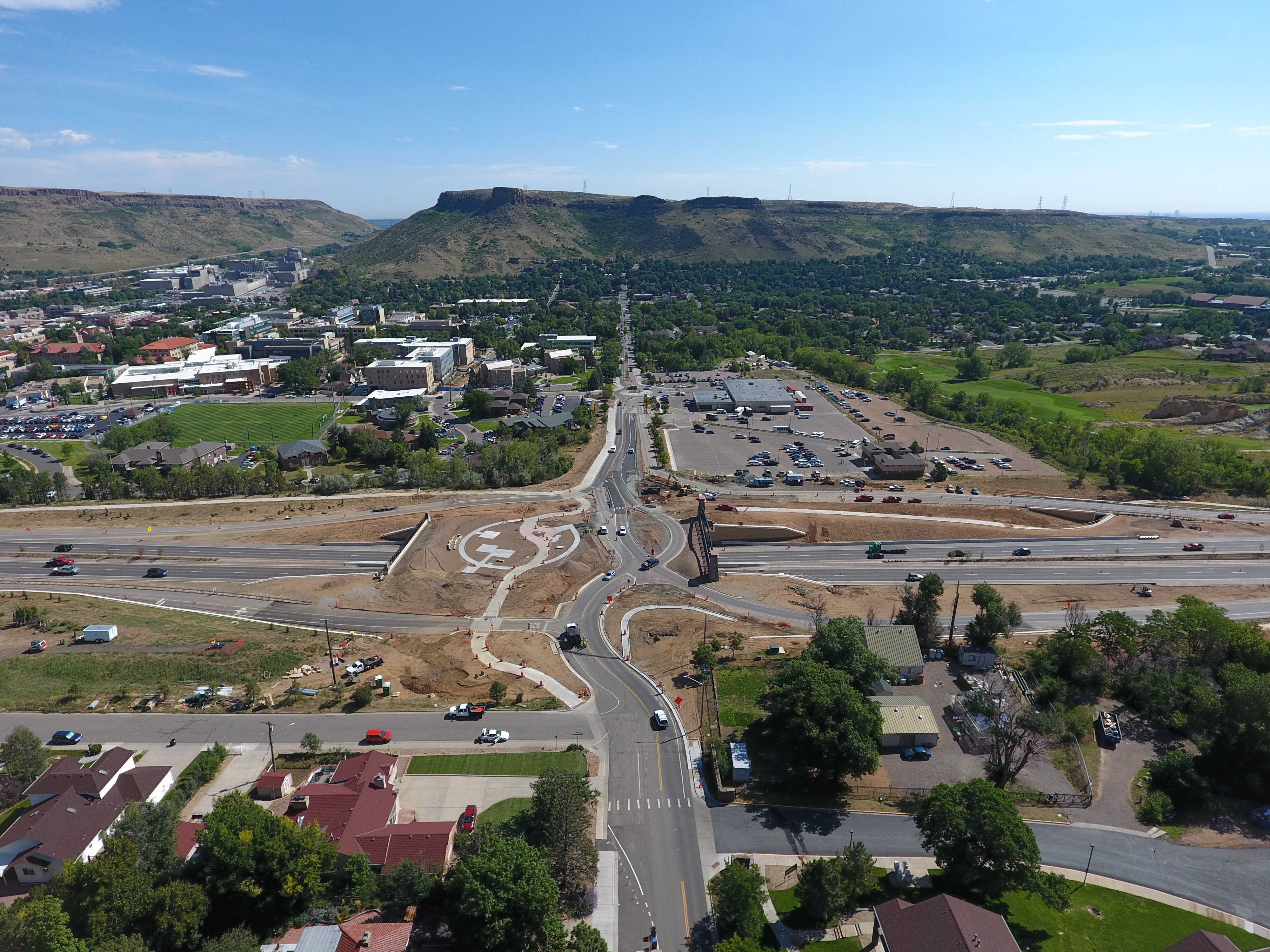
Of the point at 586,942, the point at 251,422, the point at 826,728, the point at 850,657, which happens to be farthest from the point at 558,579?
the point at 251,422

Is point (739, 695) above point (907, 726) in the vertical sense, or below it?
below

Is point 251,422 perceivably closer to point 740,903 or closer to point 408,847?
point 408,847

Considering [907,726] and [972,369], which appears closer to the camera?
[907,726]

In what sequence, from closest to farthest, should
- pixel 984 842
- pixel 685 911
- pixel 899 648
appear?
pixel 984 842, pixel 685 911, pixel 899 648

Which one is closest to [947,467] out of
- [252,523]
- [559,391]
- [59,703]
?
[559,391]

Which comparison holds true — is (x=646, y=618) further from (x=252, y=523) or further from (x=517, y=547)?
(x=252, y=523)

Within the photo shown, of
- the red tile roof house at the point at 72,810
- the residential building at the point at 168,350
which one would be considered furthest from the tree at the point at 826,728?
the residential building at the point at 168,350

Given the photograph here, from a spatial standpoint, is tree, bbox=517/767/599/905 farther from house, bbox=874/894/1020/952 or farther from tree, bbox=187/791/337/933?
house, bbox=874/894/1020/952

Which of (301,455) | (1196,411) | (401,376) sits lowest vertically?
(301,455)
